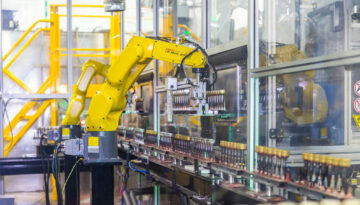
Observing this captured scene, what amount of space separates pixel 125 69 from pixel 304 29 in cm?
156

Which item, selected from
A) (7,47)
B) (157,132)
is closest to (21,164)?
(157,132)

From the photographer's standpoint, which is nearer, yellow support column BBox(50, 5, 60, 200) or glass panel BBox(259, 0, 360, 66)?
glass panel BBox(259, 0, 360, 66)

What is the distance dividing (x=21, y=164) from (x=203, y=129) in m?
2.77

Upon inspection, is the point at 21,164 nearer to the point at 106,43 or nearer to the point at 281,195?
the point at 106,43

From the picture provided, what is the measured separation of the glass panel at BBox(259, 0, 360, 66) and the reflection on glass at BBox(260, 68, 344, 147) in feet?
0.61

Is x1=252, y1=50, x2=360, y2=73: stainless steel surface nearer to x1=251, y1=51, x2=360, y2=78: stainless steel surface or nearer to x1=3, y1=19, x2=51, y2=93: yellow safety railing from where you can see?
x1=251, y1=51, x2=360, y2=78: stainless steel surface

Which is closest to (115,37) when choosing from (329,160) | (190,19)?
(190,19)

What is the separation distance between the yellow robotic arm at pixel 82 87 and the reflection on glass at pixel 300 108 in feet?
10.1

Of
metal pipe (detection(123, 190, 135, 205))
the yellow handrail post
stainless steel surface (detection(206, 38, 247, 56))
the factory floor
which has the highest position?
the yellow handrail post

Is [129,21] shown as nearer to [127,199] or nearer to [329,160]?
[127,199]

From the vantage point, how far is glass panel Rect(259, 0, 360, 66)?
3363mm

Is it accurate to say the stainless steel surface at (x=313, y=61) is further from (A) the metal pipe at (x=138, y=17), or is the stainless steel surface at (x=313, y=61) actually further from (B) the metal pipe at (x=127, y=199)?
(A) the metal pipe at (x=138, y=17)

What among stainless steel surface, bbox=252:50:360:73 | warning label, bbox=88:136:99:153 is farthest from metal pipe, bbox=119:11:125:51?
stainless steel surface, bbox=252:50:360:73

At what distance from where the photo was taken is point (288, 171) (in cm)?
279
